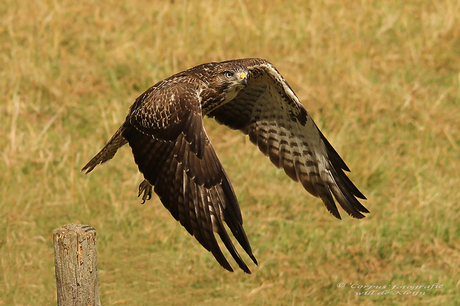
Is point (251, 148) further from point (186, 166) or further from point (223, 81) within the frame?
point (186, 166)

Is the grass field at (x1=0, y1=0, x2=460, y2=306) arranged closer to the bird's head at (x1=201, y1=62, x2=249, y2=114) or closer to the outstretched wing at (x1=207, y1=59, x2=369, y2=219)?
the outstretched wing at (x1=207, y1=59, x2=369, y2=219)

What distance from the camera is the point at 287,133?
6.86 meters

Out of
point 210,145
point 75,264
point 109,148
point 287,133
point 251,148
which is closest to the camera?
point 75,264

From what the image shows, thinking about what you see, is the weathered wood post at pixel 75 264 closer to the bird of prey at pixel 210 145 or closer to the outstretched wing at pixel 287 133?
the bird of prey at pixel 210 145

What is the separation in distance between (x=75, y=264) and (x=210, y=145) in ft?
4.32

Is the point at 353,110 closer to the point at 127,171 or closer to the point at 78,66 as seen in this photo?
the point at 127,171

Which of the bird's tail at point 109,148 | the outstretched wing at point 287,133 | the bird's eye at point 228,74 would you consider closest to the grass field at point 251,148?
the outstretched wing at point 287,133

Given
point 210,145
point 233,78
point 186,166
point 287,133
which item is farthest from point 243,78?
point 186,166

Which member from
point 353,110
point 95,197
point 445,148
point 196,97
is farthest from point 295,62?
point 196,97

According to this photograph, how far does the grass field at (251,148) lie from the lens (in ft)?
23.5

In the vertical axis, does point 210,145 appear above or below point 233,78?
below

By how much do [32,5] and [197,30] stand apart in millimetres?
2715

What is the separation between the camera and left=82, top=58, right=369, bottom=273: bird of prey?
5.00 meters

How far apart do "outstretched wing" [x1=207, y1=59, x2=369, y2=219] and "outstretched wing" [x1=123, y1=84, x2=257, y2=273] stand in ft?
4.04
